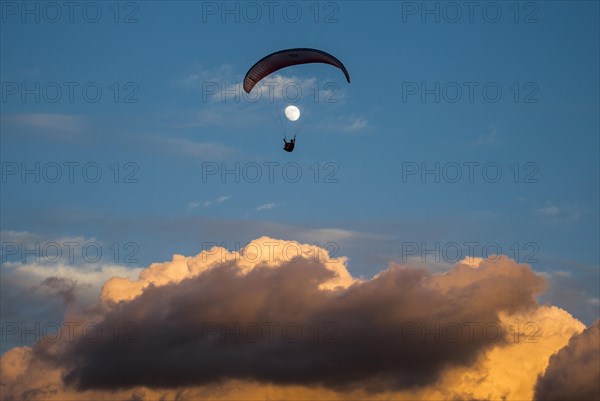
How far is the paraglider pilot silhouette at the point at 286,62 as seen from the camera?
463ft

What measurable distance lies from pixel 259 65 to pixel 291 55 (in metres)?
4.20

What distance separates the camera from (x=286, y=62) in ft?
474

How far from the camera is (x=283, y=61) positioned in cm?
14425

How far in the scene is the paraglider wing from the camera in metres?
141

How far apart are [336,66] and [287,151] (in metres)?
11.0

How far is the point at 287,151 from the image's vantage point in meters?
142

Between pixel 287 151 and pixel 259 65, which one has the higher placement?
pixel 259 65

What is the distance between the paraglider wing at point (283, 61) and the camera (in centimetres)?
14100

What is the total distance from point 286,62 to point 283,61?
433 mm

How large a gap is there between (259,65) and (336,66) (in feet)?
32.5

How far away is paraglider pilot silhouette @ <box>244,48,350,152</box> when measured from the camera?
141 meters

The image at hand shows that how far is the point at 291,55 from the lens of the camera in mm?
142875

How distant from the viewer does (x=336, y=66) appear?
140000 mm

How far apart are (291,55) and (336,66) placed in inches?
237
